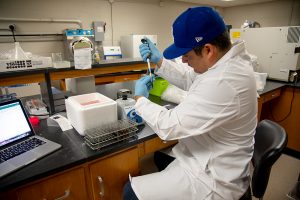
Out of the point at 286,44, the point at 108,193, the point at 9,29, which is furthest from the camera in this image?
the point at 9,29

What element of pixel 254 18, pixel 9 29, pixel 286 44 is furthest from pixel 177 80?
pixel 254 18

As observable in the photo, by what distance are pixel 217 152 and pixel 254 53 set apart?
81.8 inches

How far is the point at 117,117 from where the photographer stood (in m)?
1.23

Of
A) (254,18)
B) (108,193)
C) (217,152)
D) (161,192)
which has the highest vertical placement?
(254,18)

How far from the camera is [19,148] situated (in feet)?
3.32

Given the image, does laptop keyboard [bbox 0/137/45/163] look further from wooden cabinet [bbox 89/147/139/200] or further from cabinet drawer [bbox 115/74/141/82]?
cabinet drawer [bbox 115/74/141/82]

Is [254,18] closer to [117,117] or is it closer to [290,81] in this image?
[290,81]

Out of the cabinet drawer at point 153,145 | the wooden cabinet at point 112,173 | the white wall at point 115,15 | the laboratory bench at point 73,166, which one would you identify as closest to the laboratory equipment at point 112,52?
the white wall at point 115,15

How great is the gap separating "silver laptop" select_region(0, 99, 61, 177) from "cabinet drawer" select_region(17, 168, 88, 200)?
0.37 feet

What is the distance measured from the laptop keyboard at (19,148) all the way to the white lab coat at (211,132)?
54 cm

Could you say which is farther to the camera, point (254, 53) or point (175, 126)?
point (254, 53)

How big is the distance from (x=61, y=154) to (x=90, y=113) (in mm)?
241

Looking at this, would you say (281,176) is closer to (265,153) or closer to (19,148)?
(265,153)

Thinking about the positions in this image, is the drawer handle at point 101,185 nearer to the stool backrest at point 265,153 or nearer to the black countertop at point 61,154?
the black countertop at point 61,154
